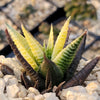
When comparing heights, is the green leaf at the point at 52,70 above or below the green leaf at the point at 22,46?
below

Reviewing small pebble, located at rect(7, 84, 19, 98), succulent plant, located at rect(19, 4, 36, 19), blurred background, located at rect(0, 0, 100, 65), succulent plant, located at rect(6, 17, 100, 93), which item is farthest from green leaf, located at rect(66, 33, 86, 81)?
succulent plant, located at rect(19, 4, 36, 19)

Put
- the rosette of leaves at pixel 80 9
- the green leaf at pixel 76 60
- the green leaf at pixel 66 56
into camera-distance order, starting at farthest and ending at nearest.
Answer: the rosette of leaves at pixel 80 9 < the green leaf at pixel 76 60 < the green leaf at pixel 66 56

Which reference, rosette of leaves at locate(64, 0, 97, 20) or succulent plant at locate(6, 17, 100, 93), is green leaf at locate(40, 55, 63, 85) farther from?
rosette of leaves at locate(64, 0, 97, 20)

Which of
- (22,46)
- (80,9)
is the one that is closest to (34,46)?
(22,46)

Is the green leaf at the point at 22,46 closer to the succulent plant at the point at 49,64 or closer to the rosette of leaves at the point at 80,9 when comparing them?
the succulent plant at the point at 49,64

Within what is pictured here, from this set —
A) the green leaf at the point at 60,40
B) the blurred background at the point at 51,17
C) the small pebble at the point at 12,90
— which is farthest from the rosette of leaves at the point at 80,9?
the small pebble at the point at 12,90
